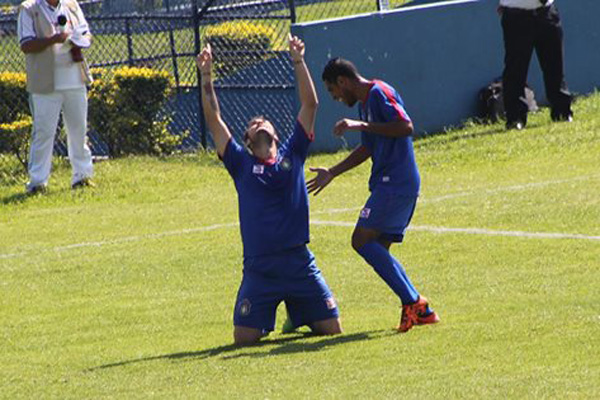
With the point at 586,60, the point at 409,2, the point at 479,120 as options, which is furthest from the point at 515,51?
the point at 409,2

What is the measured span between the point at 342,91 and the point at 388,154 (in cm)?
47

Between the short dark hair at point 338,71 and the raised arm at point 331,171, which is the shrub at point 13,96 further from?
the short dark hair at point 338,71

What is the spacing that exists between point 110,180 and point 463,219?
517 centimetres

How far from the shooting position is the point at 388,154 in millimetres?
9594

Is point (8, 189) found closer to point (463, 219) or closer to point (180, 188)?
point (180, 188)

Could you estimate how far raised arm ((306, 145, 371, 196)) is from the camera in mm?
9523

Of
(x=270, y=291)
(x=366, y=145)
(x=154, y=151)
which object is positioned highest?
(x=366, y=145)

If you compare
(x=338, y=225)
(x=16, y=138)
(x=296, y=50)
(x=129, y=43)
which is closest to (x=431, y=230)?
(x=338, y=225)

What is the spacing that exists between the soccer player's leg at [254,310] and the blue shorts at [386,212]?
70cm

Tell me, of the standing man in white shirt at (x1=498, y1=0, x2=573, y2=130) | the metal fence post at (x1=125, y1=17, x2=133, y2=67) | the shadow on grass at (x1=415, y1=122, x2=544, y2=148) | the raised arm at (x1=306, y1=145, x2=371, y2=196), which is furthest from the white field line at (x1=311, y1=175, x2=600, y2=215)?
the metal fence post at (x1=125, y1=17, x2=133, y2=67)

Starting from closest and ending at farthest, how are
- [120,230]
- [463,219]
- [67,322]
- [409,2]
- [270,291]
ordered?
[270,291], [67,322], [463,219], [120,230], [409,2]

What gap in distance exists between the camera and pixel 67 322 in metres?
10.6

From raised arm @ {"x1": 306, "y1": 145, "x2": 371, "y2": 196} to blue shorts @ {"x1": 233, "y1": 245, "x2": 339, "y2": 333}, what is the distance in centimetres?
39

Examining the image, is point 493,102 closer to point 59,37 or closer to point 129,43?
point 129,43
